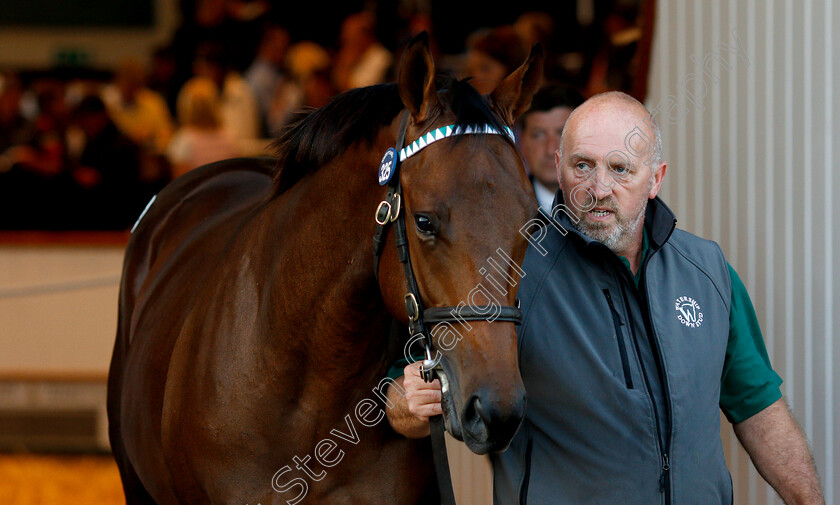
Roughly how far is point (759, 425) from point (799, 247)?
61cm

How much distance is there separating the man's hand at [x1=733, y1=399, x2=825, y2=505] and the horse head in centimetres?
84

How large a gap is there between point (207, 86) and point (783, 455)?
583 cm

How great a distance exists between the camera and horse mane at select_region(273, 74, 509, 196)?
1.83m

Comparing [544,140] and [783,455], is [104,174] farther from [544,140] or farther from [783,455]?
[783,455]

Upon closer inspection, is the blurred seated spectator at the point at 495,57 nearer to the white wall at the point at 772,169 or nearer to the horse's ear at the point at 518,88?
the white wall at the point at 772,169

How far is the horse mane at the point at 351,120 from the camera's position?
1829mm

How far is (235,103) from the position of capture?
7.07m

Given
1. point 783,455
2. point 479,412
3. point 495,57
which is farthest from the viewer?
point 495,57

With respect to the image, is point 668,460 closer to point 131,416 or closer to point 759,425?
point 759,425

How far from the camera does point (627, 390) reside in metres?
1.96

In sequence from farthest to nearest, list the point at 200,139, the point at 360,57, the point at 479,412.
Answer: the point at 360,57 < the point at 200,139 < the point at 479,412

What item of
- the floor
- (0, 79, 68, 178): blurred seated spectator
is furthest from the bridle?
(0, 79, 68, 178): blurred seated spectator

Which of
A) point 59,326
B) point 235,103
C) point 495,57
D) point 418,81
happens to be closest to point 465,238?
point 418,81

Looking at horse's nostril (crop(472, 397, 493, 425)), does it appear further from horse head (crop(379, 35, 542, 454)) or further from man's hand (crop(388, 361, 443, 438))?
man's hand (crop(388, 361, 443, 438))
